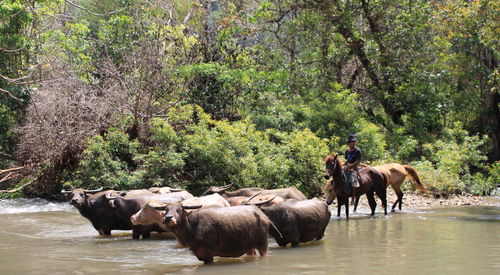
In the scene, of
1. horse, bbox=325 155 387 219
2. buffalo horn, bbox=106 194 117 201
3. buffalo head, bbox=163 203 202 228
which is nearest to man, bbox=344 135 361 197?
horse, bbox=325 155 387 219

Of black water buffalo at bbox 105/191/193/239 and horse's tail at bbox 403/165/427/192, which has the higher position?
horse's tail at bbox 403/165/427/192

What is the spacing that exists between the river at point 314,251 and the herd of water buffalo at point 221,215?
260 millimetres

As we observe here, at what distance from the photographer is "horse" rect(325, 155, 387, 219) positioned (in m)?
14.7

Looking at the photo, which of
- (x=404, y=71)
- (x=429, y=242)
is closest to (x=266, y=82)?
(x=404, y=71)

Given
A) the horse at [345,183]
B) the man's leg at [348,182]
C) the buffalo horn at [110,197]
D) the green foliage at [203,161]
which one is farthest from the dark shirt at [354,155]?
the buffalo horn at [110,197]

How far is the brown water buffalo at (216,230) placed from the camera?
9.29m

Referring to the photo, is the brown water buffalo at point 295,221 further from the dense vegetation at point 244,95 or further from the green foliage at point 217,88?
the green foliage at point 217,88

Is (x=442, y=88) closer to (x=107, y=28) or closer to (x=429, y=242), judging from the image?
(x=107, y=28)

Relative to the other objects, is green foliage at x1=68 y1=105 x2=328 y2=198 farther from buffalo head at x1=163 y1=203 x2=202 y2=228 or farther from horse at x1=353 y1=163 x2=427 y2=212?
buffalo head at x1=163 y1=203 x2=202 y2=228

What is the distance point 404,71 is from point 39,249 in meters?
18.9

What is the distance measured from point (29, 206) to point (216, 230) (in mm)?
11674

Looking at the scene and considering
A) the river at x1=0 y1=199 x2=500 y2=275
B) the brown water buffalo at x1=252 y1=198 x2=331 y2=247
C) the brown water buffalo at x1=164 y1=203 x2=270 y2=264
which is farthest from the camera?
the brown water buffalo at x1=252 y1=198 x2=331 y2=247

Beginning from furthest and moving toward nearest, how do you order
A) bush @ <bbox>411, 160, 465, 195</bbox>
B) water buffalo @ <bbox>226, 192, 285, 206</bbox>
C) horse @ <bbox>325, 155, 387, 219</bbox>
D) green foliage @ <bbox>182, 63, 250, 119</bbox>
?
→ green foliage @ <bbox>182, 63, 250, 119</bbox> < bush @ <bbox>411, 160, 465, 195</bbox> < horse @ <bbox>325, 155, 387, 219</bbox> < water buffalo @ <bbox>226, 192, 285, 206</bbox>

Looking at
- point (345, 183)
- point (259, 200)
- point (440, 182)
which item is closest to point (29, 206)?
point (345, 183)
